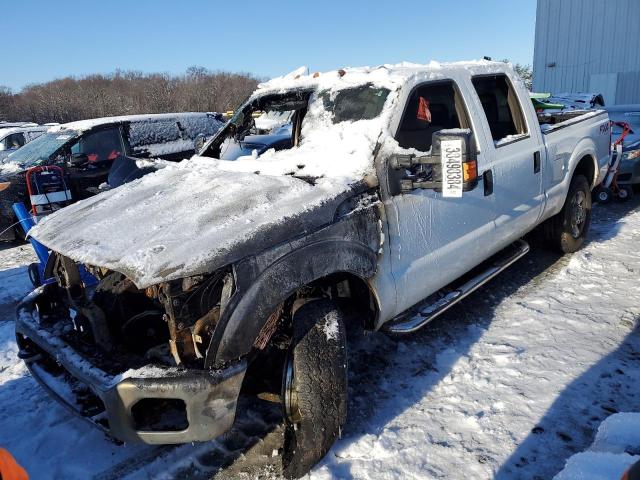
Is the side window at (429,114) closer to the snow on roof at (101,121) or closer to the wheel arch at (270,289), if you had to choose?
the wheel arch at (270,289)

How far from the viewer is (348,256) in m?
2.58

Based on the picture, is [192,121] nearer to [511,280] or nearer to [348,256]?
[511,280]

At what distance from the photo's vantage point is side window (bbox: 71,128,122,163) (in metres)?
7.89

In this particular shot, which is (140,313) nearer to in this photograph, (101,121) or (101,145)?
(101,145)

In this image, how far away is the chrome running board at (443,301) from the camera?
10.1 ft

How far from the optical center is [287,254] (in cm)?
232

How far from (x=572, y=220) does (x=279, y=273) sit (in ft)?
13.4

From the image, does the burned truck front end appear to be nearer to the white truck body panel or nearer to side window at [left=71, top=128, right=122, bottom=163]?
the white truck body panel

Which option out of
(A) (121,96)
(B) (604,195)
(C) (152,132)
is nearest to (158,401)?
(C) (152,132)

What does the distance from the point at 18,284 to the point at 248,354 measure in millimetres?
4417

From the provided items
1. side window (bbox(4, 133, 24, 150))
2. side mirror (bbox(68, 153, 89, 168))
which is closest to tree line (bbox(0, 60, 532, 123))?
side window (bbox(4, 133, 24, 150))

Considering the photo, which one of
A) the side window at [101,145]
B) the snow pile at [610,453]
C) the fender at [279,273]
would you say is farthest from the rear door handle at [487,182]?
the side window at [101,145]

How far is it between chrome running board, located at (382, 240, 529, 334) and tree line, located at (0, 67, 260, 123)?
36565 mm

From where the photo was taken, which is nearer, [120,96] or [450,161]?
[450,161]
